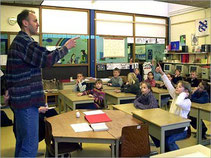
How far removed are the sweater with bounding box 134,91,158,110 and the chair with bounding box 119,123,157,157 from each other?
1.06 metres

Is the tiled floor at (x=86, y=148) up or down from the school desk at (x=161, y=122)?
down

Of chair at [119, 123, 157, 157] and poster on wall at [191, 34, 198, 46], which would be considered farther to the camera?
poster on wall at [191, 34, 198, 46]

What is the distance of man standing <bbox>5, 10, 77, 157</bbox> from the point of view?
1.86m

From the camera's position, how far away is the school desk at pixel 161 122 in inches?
95.5

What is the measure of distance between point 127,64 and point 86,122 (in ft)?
18.2

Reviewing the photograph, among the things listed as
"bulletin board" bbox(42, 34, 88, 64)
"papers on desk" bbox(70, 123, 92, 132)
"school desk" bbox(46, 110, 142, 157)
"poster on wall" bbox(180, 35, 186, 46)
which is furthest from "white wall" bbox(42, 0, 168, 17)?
"papers on desk" bbox(70, 123, 92, 132)

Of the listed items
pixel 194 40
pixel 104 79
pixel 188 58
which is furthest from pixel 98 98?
pixel 194 40

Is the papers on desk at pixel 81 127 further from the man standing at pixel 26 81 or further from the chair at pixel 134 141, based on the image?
the man standing at pixel 26 81

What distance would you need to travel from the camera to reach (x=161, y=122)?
249cm

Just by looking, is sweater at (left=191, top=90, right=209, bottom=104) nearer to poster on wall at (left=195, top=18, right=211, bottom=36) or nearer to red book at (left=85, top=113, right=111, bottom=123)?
red book at (left=85, top=113, right=111, bottom=123)

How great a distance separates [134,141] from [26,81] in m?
1.23

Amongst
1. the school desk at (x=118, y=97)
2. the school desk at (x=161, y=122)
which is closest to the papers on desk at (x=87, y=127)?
the school desk at (x=161, y=122)

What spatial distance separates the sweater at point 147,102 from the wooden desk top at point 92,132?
0.42m

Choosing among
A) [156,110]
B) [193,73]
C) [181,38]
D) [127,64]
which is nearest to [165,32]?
[181,38]
